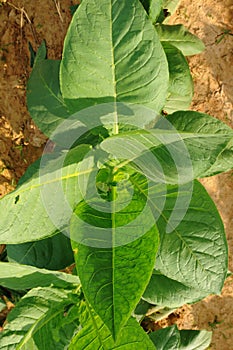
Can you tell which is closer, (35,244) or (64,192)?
(64,192)

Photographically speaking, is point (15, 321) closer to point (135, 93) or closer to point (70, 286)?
point (70, 286)

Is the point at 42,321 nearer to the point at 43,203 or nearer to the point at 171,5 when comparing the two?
the point at 43,203

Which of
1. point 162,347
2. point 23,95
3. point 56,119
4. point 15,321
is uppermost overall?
point 56,119

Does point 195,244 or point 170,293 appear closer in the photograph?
point 195,244

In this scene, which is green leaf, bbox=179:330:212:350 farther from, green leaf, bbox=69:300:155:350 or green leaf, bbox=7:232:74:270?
green leaf, bbox=69:300:155:350

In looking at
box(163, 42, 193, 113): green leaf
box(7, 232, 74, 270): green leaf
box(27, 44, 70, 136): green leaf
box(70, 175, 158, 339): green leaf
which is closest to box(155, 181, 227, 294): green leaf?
box(70, 175, 158, 339): green leaf

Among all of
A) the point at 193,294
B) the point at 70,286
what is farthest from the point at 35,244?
the point at 193,294

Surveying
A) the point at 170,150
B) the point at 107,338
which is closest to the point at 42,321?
the point at 107,338
